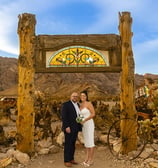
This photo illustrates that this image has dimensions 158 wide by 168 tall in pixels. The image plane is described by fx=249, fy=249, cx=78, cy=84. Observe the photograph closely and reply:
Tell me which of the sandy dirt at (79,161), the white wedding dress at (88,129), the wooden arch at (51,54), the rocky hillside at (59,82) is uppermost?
the rocky hillside at (59,82)

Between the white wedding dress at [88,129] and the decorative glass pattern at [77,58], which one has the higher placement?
the decorative glass pattern at [77,58]

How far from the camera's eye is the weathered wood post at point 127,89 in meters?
6.53

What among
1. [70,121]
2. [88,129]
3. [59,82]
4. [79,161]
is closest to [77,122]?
[70,121]

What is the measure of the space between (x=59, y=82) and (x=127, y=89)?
76.4 m

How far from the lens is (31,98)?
6570 mm

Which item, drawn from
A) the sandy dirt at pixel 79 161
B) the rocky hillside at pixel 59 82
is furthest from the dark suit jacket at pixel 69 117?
the rocky hillside at pixel 59 82

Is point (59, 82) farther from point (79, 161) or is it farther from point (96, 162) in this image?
point (96, 162)

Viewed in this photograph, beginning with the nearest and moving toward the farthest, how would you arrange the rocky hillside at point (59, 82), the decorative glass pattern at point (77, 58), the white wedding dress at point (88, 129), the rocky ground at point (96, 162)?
the white wedding dress at point (88, 129), the rocky ground at point (96, 162), the decorative glass pattern at point (77, 58), the rocky hillside at point (59, 82)

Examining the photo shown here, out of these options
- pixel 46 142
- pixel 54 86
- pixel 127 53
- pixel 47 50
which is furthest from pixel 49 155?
pixel 54 86

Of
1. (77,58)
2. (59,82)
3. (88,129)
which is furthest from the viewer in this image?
(59,82)

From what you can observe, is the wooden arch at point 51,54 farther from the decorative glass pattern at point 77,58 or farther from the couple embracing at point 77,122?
the couple embracing at point 77,122

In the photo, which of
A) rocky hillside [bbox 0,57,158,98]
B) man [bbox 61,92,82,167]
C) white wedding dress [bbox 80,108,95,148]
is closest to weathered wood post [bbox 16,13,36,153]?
man [bbox 61,92,82,167]

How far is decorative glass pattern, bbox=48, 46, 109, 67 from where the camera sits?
679cm

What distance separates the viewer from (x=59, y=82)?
82.6 meters
